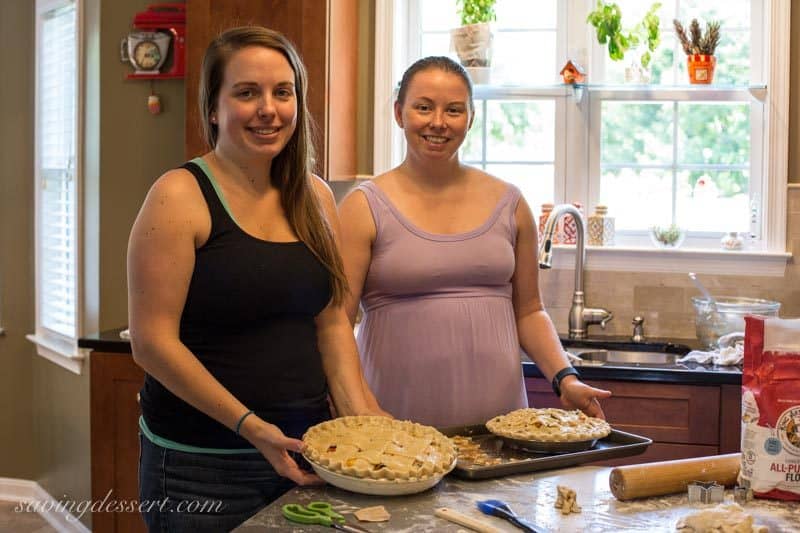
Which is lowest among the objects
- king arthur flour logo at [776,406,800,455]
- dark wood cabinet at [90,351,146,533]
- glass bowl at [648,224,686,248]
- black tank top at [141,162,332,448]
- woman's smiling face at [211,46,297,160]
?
dark wood cabinet at [90,351,146,533]

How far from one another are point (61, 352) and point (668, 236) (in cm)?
256

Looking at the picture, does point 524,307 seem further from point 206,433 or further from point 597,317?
point 597,317

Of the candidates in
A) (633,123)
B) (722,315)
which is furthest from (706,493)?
(633,123)

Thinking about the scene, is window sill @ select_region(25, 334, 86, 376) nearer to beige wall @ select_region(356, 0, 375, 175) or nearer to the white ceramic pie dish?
beige wall @ select_region(356, 0, 375, 175)

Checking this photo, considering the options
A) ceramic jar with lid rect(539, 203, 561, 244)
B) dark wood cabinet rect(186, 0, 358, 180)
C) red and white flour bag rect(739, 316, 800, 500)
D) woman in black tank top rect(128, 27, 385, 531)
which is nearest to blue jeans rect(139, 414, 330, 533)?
woman in black tank top rect(128, 27, 385, 531)

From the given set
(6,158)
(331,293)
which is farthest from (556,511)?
(6,158)

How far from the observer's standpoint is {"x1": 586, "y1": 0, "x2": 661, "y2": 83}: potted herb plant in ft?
11.6

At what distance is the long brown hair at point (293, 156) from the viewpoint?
6.03ft

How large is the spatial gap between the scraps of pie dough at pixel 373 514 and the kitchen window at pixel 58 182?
2.82 metres

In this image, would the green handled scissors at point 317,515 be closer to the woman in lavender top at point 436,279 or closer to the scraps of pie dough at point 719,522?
the scraps of pie dough at point 719,522

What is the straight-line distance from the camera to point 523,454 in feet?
6.12

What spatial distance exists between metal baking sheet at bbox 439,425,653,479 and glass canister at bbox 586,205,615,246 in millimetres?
1778

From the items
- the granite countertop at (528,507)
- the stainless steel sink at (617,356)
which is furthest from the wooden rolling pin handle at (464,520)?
the stainless steel sink at (617,356)

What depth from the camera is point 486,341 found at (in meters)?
2.21
